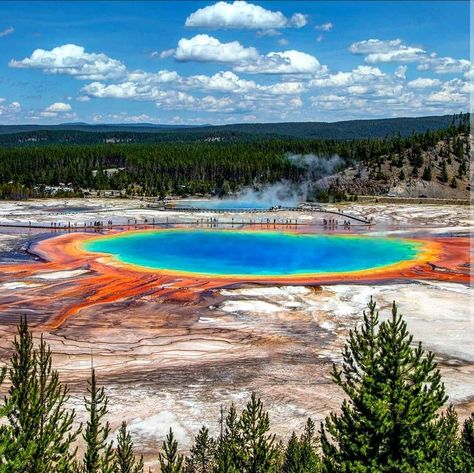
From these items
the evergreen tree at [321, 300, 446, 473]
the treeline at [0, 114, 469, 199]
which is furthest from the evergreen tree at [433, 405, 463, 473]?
the treeline at [0, 114, 469, 199]

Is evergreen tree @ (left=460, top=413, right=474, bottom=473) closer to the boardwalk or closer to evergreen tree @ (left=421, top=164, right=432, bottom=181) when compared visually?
the boardwalk

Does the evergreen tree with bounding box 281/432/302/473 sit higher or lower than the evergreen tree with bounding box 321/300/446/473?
lower

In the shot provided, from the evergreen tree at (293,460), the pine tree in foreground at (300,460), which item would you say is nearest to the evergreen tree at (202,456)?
the evergreen tree at (293,460)

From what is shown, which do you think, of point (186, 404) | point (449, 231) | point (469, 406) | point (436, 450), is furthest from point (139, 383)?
point (449, 231)

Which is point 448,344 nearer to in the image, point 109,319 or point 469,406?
point 469,406

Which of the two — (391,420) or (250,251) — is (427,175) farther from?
(391,420)

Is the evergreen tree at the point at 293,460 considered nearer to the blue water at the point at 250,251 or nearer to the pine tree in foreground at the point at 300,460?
the pine tree in foreground at the point at 300,460
